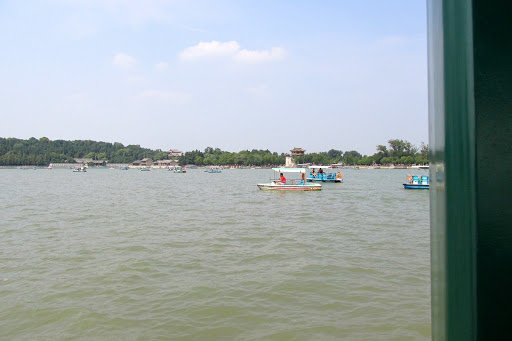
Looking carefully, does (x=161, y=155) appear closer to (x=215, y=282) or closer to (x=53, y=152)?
(x=53, y=152)

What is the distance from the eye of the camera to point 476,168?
35.3 inches

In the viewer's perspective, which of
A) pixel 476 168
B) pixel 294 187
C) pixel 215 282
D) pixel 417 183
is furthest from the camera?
pixel 417 183

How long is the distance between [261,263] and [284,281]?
1.53 meters

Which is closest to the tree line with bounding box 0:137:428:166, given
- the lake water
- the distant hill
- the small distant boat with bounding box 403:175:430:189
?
the distant hill

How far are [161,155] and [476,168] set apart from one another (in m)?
193

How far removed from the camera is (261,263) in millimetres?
9148

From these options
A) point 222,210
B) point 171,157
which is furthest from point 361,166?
point 222,210

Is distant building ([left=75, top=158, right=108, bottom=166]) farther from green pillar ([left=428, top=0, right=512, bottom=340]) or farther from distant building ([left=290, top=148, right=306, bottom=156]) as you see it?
green pillar ([left=428, top=0, right=512, bottom=340])

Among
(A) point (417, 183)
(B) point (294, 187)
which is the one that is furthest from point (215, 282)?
(A) point (417, 183)

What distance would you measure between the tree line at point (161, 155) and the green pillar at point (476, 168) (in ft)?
480

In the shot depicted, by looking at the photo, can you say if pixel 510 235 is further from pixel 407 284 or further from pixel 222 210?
pixel 222 210

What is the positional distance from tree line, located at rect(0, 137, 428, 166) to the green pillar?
146 metres

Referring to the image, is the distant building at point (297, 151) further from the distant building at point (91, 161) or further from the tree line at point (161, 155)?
the distant building at point (91, 161)

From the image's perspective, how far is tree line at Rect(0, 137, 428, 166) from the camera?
14783cm
